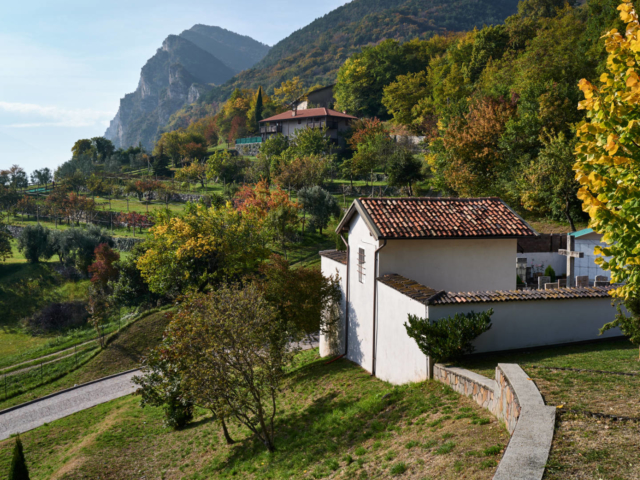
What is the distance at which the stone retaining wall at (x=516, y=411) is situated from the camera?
5.57 m

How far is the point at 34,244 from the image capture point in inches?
1897

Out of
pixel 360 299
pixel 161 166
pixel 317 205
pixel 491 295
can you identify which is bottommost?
pixel 360 299

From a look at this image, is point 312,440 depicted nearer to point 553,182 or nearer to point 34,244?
point 553,182

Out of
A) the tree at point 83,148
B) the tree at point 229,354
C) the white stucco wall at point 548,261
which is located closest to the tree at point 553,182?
the white stucco wall at point 548,261

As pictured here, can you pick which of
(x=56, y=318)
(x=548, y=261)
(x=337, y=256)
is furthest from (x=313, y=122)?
(x=337, y=256)

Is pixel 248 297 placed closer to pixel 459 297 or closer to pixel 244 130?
pixel 459 297

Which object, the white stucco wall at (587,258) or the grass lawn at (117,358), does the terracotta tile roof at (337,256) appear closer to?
the grass lawn at (117,358)

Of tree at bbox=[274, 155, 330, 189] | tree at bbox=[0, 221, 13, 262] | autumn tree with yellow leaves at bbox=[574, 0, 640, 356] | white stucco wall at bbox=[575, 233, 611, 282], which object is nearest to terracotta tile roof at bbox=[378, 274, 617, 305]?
autumn tree with yellow leaves at bbox=[574, 0, 640, 356]

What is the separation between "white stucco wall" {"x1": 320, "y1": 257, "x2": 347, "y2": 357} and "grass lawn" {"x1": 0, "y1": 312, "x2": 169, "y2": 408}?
12.1m

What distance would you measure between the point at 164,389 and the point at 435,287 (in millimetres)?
10377

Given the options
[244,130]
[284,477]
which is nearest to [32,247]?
[284,477]

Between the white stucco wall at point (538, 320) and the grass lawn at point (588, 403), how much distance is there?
1.36 ft

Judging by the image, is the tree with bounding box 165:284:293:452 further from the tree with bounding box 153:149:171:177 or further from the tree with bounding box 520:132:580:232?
the tree with bounding box 153:149:171:177

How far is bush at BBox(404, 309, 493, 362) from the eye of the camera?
37.3 ft
